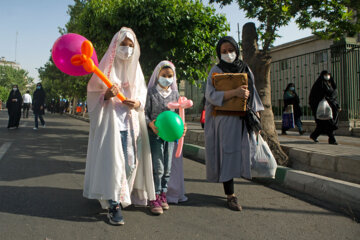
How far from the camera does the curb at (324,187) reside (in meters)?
3.66

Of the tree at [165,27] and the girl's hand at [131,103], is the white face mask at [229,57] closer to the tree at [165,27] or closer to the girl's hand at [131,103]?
the girl's hand at [131,103]

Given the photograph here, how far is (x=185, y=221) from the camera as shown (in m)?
3.14

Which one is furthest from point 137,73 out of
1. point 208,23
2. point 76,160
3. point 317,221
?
point 208,23

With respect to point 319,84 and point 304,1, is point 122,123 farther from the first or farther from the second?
point 319,84

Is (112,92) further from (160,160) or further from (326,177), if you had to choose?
(326,177)

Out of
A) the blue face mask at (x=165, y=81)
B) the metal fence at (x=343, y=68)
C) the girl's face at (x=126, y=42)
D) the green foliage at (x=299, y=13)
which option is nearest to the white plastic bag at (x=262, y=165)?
the blue face mask at (x=165, y=81)

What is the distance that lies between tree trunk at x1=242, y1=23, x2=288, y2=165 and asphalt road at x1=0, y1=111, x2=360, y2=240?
4.20 ft

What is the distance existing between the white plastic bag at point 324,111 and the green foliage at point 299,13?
1.57m

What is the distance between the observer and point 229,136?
3.61 metres

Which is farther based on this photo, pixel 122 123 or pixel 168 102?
pixel 168 102

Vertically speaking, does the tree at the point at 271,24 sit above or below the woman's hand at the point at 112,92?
above

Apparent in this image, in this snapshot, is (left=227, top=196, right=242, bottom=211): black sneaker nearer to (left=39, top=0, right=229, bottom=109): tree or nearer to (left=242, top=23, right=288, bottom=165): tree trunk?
(left=242, top=23, right=288, bottom=165): tree trunk

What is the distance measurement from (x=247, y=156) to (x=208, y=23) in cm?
701

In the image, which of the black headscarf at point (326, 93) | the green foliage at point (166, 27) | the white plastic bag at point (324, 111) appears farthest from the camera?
the green foliage at point (166, 27)
